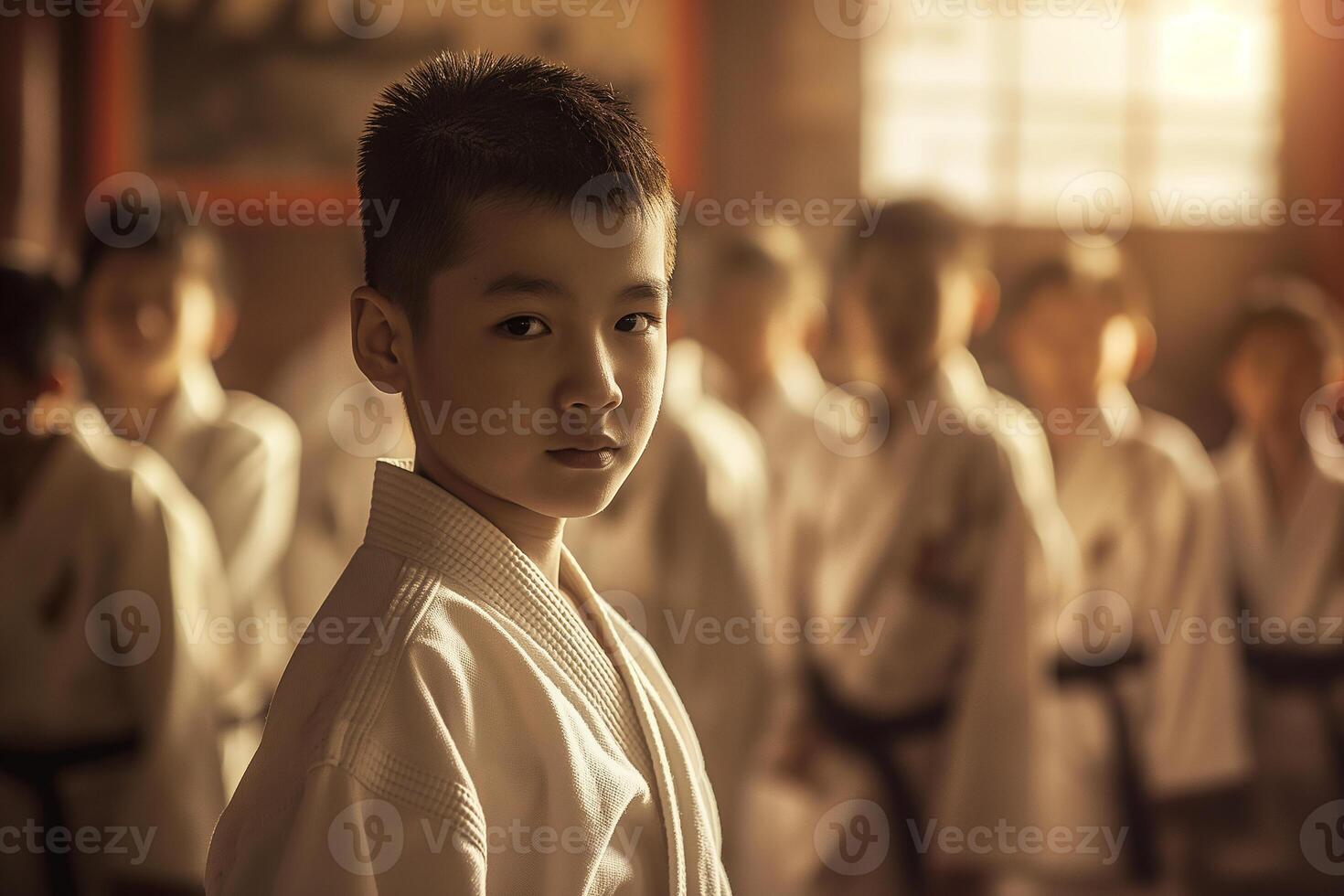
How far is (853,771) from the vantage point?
2352mm

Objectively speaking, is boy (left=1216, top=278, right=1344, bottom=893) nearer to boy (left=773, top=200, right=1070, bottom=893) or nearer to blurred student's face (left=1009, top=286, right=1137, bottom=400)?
blurred student's face (left=1009, top=286, right=1137, bottom=400)

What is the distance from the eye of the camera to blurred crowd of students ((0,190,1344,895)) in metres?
1.88

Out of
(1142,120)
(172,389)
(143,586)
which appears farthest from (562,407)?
(1142,120)

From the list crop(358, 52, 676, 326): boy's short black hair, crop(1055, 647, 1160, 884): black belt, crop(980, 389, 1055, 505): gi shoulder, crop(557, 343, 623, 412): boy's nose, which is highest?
crop(358, 52, 676, 326): boy's short black hair

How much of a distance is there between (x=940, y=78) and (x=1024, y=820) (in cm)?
372

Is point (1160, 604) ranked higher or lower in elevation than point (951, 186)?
lower

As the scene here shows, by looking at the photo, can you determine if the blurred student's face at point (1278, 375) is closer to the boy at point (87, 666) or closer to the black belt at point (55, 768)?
the boy at point (87, 666)

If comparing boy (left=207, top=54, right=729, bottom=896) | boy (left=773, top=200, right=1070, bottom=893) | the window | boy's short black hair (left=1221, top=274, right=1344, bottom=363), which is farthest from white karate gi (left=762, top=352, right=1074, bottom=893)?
A: the window

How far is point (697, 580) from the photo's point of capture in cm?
241

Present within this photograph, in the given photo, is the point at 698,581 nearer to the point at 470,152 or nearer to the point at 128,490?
the point at 128,490

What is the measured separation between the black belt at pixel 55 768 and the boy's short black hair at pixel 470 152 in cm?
136

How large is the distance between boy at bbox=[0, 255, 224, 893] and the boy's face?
1279 mm

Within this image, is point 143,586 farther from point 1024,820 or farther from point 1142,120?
point 1142,120

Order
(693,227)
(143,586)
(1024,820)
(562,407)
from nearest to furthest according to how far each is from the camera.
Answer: (562,407)
(143,586)
(1024,820)
(693,227)
